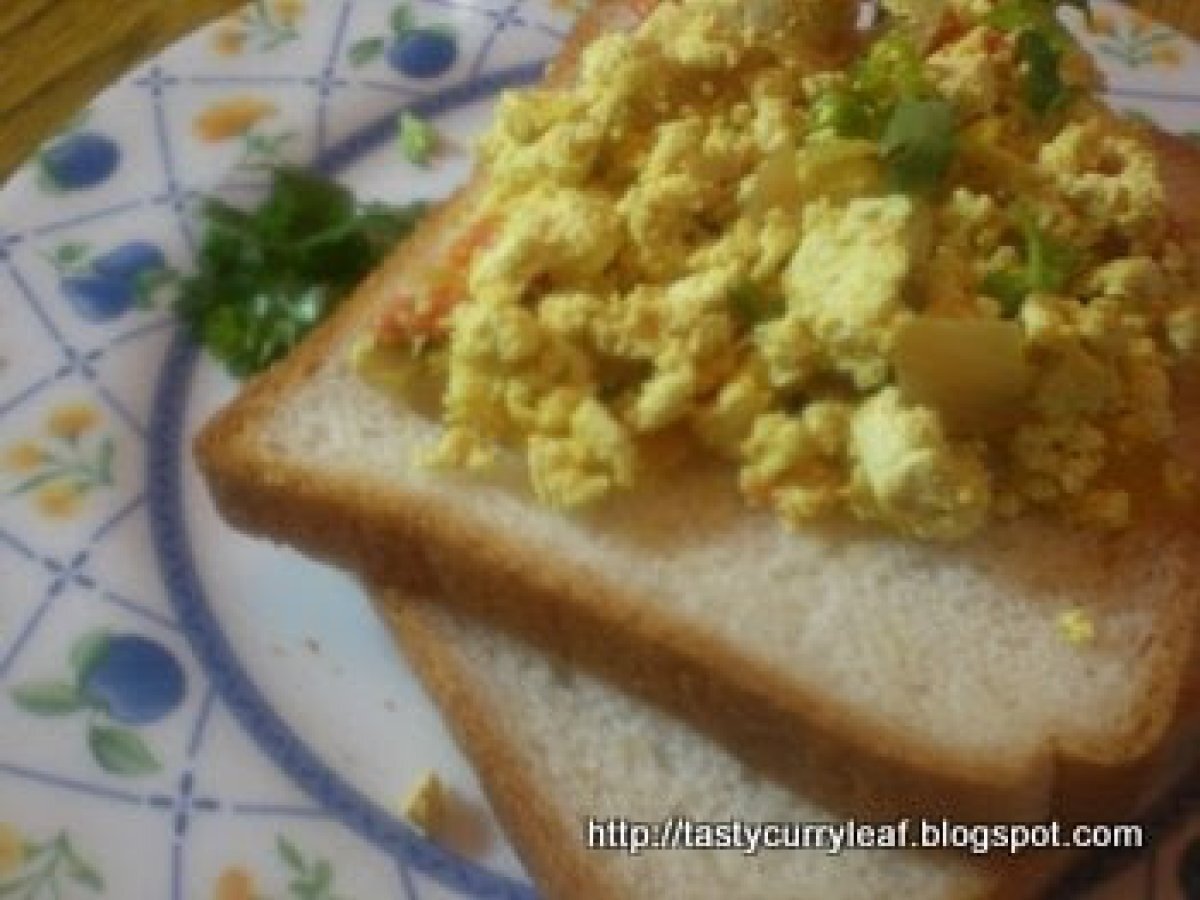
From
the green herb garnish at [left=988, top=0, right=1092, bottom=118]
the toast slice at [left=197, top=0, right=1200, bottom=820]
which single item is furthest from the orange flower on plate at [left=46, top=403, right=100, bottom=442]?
the green herb garnish at [left=988, top=0, right=1092, bottom=118]

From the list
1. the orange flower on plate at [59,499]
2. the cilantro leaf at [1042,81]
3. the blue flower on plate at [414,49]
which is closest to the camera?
the cilantro leaf at [1042,81]

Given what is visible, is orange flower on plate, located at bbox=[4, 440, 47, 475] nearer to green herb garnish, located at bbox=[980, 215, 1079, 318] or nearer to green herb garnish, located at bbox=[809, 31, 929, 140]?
green herb garnish, located at bbox=[809, 31, 929, 140]

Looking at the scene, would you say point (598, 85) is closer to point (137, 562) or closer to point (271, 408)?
point (271, 408)

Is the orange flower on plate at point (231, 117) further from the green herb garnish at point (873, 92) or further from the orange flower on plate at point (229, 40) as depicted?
the green herb garnish at point (873, 92)

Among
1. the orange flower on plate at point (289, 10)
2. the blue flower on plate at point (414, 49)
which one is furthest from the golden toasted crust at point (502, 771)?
the orange flower on plate at point (289, 10)

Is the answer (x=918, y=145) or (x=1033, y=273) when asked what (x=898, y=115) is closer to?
(x=918, y=145)

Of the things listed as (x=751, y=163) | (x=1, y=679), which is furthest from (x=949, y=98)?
(x=1, y=679)

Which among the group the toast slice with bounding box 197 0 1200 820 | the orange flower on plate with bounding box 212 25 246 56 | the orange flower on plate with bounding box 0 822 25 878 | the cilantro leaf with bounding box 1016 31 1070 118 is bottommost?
the orange flower on plate with bounding box 0 822 25 878
